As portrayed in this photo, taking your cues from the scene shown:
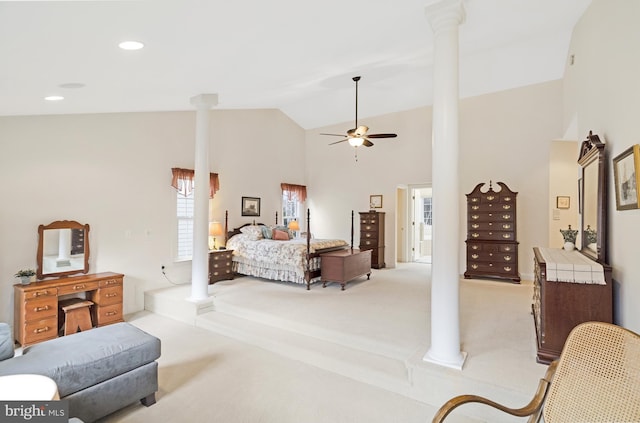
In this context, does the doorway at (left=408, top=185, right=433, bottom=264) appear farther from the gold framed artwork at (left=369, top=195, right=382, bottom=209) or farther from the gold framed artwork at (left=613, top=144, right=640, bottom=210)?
the gold framed artwork at (left=613, top=144, right=640, bottom=210)

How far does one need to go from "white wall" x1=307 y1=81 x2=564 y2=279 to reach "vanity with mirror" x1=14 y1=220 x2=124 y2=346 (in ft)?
17.2

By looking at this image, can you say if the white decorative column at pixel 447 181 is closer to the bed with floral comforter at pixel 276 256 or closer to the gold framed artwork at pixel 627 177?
the gold framed artwork at pixel 627 177

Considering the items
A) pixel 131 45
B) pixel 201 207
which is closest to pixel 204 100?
pixel 201 207

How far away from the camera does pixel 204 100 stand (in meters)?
4.44

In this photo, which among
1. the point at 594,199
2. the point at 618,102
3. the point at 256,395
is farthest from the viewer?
the point at 594,199

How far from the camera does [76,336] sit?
2689 mm

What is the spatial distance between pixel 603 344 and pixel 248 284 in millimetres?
4999

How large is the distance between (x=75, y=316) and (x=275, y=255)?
9.30ft

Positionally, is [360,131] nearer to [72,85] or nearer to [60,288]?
Result: [72,85]

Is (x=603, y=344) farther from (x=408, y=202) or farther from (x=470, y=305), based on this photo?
(x=408, y=202)

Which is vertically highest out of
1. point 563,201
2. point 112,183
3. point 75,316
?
point 112,183

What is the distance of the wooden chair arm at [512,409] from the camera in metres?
1.53

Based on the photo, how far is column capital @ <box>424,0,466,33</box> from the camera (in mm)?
2629

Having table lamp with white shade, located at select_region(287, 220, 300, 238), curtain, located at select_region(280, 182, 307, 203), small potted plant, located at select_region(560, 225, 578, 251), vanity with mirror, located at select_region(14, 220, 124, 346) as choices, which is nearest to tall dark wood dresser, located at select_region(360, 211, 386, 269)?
table lamp with white shade, located at select_region(287, 220, 300, 238)
